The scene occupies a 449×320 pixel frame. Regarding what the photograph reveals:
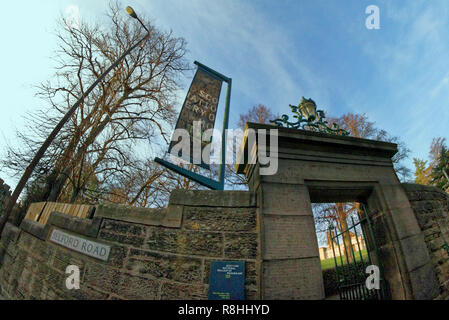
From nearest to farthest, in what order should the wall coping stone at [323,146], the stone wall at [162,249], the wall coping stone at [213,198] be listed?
the stone wall at [162,249] < the wall coping stone at [213,198] < the wall coping stone at [323,146]

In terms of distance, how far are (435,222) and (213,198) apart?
5.44 meters

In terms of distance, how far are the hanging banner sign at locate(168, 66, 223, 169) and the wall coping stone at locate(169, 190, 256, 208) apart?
748 millimetres

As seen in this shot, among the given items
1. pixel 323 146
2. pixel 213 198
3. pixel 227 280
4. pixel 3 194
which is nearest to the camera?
pixel 227 280

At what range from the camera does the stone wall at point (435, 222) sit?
3.82m

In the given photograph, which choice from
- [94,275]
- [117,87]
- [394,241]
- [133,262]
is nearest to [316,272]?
[394,241]

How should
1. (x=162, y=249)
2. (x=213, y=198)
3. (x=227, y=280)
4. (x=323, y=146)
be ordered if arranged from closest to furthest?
(x=227, y=280), (x=162, y=249), (x=213, y=198), (x=323, y=146)

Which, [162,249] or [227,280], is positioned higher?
[162,249]

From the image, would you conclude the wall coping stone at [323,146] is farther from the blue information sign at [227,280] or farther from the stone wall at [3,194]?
the stone wall at [3,194]

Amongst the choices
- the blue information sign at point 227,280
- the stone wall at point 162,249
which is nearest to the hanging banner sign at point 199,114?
the stone wall at point 162,249

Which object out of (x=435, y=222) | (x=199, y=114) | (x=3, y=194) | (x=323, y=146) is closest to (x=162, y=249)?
(x=199, y=114)

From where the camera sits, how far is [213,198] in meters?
3.30

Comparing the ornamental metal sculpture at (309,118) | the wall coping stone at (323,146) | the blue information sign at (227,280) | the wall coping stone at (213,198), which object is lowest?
the blue information sign at (227,280)

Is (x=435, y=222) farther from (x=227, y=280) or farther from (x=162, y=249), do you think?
(x=162, y=249)

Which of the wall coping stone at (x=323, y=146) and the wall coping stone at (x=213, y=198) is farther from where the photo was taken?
the wall coping stone at (x=323, y=146)
